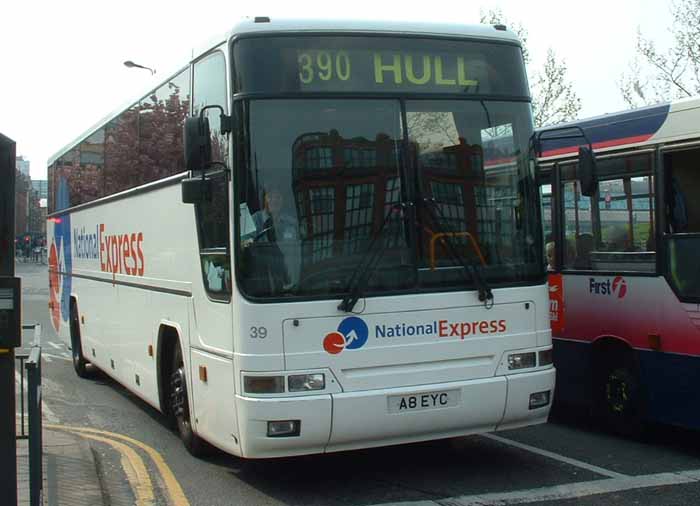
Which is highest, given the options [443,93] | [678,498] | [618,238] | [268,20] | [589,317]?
[268,20]

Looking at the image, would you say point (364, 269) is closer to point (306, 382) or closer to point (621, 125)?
point (306, 382)

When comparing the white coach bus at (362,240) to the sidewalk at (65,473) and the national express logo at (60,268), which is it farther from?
the national express logo at (60,268)

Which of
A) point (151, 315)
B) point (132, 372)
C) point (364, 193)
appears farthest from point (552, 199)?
point (132, 372)

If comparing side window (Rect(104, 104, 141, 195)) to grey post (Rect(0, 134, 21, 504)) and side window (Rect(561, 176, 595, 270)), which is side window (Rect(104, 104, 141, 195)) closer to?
side window (Rect(561, 176, 595, 270))

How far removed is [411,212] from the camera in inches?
278

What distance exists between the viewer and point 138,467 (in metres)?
8.27

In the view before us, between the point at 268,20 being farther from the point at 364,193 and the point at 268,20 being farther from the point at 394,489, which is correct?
the point at 394,489

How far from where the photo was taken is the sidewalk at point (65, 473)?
7082mm

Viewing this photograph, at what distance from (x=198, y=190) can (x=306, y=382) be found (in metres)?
1.64

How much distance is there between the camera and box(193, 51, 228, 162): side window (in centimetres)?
715

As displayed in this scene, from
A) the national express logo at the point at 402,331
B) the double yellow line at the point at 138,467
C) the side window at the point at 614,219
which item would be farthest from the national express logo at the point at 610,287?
the double yellow line at the point at 138,467

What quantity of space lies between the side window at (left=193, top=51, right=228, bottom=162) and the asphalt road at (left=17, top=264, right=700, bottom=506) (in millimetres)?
2591

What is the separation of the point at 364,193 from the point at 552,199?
3.66m

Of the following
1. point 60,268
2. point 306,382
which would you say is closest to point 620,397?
point 306,382
